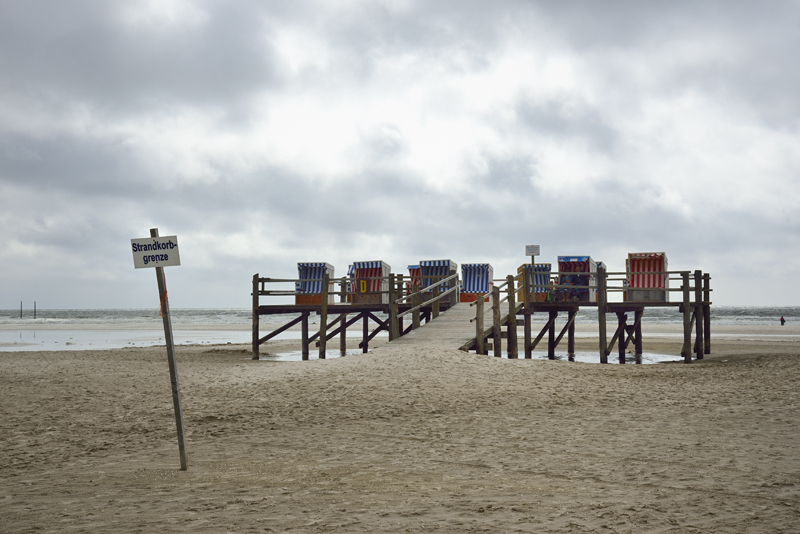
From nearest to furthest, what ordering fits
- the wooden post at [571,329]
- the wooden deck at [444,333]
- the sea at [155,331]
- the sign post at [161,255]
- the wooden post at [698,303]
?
the sign post at [161,255] < the wooden deck at [444,333] < the wooden post at [698,303] < the wooden post at [571,329] < the sea at [155,331]

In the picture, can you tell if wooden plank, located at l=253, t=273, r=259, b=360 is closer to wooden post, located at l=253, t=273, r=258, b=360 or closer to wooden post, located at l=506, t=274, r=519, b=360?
wooden post, located at l=253, t=273, r=258, b=360

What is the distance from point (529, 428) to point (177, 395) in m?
4.05

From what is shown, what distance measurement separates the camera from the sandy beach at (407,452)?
14.7ft

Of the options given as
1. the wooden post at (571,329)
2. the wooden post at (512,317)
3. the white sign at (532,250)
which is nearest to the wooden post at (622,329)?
the wooden post at (571,329)

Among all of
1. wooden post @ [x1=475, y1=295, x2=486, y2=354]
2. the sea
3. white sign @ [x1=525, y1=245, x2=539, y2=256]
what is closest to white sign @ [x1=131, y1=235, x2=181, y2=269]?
wooden post @ [x1=475, y1=295, x2=486, y2=354]

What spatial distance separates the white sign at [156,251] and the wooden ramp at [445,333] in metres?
7.98

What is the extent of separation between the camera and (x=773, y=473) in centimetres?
542

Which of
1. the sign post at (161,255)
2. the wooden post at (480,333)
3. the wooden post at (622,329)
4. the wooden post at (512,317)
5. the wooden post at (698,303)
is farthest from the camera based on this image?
the wooden post at (622,329)

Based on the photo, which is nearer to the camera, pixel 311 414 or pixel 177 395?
pixel 177 395

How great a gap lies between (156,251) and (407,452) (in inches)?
129

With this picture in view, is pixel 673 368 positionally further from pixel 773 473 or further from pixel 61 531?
pixel 61 531

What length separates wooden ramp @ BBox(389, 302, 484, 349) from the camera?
542 inches

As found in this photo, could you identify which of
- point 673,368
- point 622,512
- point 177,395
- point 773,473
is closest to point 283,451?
point 177,395

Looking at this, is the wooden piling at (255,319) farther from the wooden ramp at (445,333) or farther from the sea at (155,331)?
the wooden ramp at (445,333)
